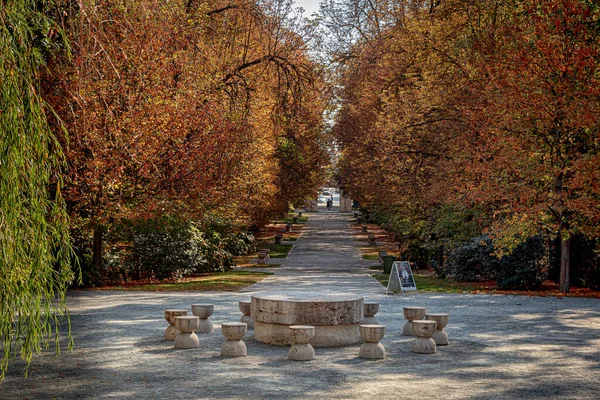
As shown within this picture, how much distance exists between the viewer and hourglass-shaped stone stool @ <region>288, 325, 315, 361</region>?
12586mm

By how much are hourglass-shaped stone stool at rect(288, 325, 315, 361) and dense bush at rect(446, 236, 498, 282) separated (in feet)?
48.6

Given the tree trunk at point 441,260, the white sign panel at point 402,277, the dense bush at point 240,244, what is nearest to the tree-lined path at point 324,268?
the white sign panel at point 402,277

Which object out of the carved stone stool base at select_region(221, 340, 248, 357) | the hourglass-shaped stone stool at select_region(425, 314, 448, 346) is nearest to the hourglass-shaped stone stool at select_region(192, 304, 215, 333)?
the carved stone stool base at select_region(221, 340, 248, 357)

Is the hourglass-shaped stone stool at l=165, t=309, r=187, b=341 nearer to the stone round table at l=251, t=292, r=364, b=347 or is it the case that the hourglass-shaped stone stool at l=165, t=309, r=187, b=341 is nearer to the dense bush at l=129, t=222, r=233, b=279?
the stone round table at l=251, t=292, r=364, b=347

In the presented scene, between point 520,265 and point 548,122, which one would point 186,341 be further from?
point 520,265

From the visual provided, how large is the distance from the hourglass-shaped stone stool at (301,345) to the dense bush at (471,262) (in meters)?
14.8

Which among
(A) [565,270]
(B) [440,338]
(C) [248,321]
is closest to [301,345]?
(B) [440,338]

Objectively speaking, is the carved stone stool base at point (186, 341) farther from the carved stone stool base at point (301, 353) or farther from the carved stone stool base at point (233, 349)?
the carved stone stool base at point (301, 353)

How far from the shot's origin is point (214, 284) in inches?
1028

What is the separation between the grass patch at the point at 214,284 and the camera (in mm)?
24375

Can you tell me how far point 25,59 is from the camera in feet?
26.7

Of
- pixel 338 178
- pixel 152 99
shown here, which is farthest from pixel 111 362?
pixel 338 178

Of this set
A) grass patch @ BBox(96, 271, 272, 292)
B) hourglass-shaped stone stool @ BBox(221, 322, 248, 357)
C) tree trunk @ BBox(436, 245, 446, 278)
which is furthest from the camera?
tree trunk @ BBox(436, 245, 446, 278)

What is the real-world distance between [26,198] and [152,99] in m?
15.2
